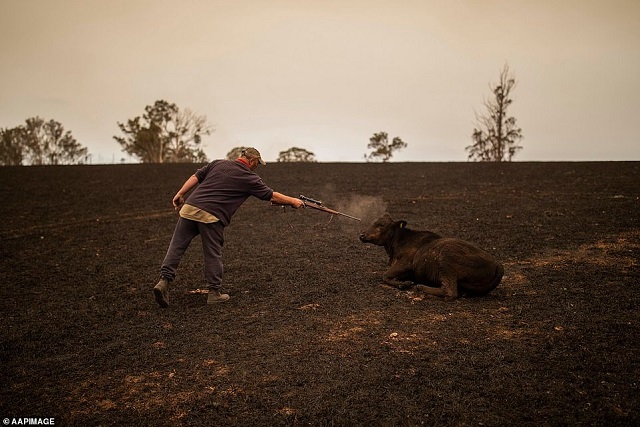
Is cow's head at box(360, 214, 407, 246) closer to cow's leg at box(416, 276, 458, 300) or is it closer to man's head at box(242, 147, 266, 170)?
cow's leg at box(416, 276, 458, 300)

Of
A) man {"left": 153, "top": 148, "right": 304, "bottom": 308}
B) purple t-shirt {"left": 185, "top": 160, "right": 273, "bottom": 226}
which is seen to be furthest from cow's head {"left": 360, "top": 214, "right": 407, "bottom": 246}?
purple t-shirt {"left": 185, "top": 160, "right": 273, "bottom": 226}

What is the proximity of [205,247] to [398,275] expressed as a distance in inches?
120

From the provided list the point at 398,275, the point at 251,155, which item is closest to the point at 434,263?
the point at 398,275

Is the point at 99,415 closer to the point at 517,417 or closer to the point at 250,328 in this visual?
the point at 250,328

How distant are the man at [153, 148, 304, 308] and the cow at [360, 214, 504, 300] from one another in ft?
6.48

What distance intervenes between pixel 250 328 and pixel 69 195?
16.4 metres

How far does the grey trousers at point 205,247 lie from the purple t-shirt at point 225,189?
236mm

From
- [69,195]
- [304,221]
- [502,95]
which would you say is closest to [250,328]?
[304,221]

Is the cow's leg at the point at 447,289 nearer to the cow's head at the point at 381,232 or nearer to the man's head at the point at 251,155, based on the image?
the cow's head at the point at 381,232

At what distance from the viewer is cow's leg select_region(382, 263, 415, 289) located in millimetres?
7539

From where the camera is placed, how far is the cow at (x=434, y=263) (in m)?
6.76

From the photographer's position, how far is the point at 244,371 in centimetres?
471

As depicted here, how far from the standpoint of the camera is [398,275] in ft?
25.2

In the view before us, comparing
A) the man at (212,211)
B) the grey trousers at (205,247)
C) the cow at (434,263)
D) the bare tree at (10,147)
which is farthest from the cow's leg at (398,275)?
the bare tree at (10,147)
